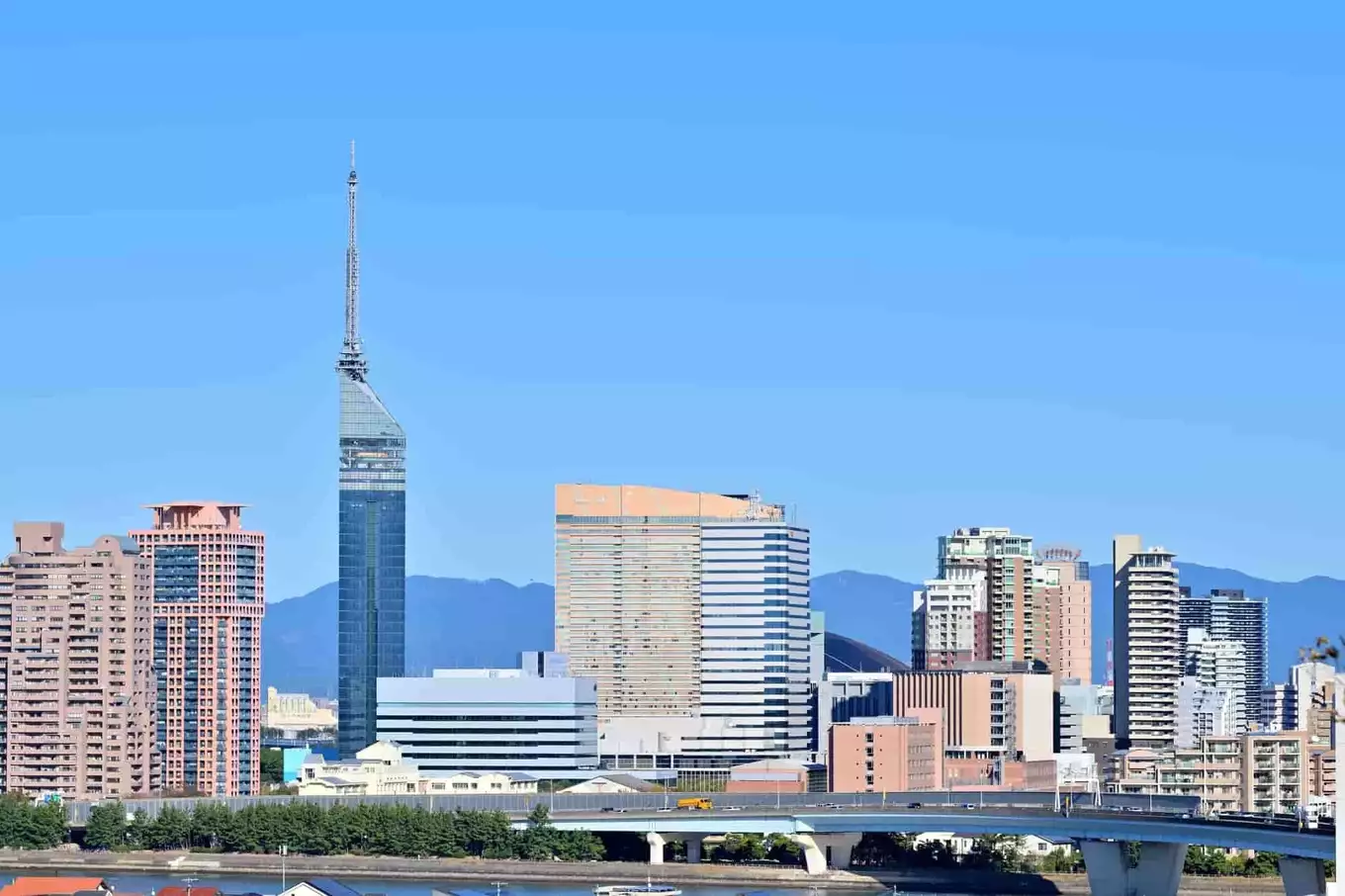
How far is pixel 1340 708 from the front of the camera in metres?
15.0

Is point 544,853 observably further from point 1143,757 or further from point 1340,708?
point 1340,708

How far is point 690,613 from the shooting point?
125188 millimetres

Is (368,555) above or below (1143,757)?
above

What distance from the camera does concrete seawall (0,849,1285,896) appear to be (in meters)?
69.2

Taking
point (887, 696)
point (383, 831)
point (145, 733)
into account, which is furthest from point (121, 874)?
point (887, 696)

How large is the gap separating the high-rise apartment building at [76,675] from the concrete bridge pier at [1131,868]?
123ft

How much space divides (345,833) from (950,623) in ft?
200

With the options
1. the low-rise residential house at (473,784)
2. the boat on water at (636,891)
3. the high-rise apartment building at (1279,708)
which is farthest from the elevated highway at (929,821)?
the high-rise apartment building at (1279,708)

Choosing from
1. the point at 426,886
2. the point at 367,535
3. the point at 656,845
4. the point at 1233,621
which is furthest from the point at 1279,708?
the point at 426,886

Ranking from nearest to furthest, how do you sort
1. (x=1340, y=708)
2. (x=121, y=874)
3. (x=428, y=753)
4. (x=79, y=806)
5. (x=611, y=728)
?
1. (x=1340, y=708)
2. (x=121, y=874)
3. (x=79, y=806)
4. (x=428, y=753)
5. (x=611, y=728)

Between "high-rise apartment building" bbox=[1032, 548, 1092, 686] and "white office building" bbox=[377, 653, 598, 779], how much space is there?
4013cm

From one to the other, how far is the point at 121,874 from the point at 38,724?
2052cm

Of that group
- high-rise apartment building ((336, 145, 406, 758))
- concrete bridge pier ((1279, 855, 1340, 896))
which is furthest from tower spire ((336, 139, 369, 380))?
concrete bridge pier ((1279, 855, 1340, 896))

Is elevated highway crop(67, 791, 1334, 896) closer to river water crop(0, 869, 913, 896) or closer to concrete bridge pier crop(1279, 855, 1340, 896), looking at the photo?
concrete bridge pier crop(1279, 855, 1340, 896)
